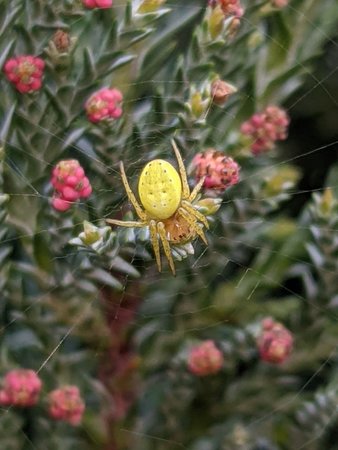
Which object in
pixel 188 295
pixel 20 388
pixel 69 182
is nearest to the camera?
pixel 69 182

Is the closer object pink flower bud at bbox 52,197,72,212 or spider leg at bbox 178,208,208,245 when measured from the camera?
pink flower bud at bbox 52,197,72,212

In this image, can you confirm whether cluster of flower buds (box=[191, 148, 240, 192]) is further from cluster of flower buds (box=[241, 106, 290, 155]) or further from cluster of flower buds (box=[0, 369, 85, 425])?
cluster of flower buds (box=[0, 369, 85, 425])

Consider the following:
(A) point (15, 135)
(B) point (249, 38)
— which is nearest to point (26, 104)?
(A) point (15, 135)

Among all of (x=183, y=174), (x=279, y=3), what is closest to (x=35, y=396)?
(x=183, y=174)

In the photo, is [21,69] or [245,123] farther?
[245,123]

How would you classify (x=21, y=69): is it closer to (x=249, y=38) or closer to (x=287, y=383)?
(x=249, y=38)

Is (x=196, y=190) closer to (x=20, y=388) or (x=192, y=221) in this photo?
(x=192, y=221)

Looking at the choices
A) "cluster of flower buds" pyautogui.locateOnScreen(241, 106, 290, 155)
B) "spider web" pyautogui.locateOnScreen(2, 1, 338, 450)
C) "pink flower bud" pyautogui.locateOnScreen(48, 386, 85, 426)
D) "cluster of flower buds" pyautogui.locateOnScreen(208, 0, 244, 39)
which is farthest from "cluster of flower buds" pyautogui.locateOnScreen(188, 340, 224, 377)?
"cluster of flower buds" pyautogui.locateOnScreen(208, 0, 244, 39)
